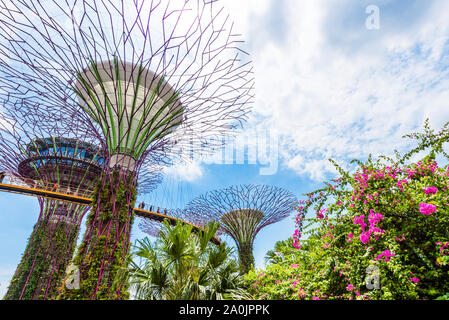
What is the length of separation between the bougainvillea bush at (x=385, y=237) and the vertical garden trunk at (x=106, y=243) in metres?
4.61

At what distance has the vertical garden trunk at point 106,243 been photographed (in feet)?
21.3

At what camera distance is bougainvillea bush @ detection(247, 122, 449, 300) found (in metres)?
3.41

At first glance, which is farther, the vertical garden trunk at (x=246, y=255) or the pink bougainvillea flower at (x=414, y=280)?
the vertical garden trunk at (x=246, y=255)

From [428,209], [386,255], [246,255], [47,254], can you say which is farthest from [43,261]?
[428,209]

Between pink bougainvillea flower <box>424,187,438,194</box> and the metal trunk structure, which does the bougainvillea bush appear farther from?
the metal trunk structure

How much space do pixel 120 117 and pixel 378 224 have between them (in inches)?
317

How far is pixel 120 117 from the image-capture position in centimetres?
870

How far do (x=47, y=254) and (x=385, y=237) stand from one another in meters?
18.9

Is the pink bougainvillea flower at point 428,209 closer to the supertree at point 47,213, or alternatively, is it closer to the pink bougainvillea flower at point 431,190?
the pink bougainvillea flower at point 431,190

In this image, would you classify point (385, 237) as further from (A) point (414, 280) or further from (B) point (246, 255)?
(B) point (246, 255)

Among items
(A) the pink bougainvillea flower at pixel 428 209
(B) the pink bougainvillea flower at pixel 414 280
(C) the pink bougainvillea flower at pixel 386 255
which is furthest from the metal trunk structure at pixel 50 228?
(A) the pink bougainvillea flower at pixel 428 209
